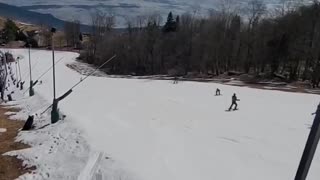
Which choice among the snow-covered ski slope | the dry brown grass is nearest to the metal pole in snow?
the snow-covered ski slope

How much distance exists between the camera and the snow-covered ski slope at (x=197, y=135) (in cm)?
1746

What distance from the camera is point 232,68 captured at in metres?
94.6

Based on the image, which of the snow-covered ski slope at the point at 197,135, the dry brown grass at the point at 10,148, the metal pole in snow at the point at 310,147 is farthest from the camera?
the dry brown grass at the point at 10,148

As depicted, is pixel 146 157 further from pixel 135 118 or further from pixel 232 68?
pixel 232 68

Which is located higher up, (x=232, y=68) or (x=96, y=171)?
(x=96, y=171)

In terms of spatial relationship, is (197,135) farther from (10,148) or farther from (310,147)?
(310,147)

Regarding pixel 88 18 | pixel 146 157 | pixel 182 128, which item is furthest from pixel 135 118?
pixel 88 18

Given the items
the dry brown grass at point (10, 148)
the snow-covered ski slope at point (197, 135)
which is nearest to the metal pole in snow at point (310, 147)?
the snow-covered ski slope at point (197, 135)

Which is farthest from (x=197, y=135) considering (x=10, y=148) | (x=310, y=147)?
(x=310, y=147)

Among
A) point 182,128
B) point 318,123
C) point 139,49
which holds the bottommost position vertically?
point 139,49

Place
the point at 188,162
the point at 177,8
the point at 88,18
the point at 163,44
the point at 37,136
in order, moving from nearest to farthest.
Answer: the point at 188,162 < the point at 37,136 < the point at 163,44 < the point at 177,8 < the point at 88,18

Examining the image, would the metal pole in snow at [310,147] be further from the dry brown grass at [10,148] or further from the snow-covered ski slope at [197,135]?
the dry brown grass at [10,148]

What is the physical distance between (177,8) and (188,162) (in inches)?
6588

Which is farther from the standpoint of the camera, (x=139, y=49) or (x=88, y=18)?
(x=88, y=18)
